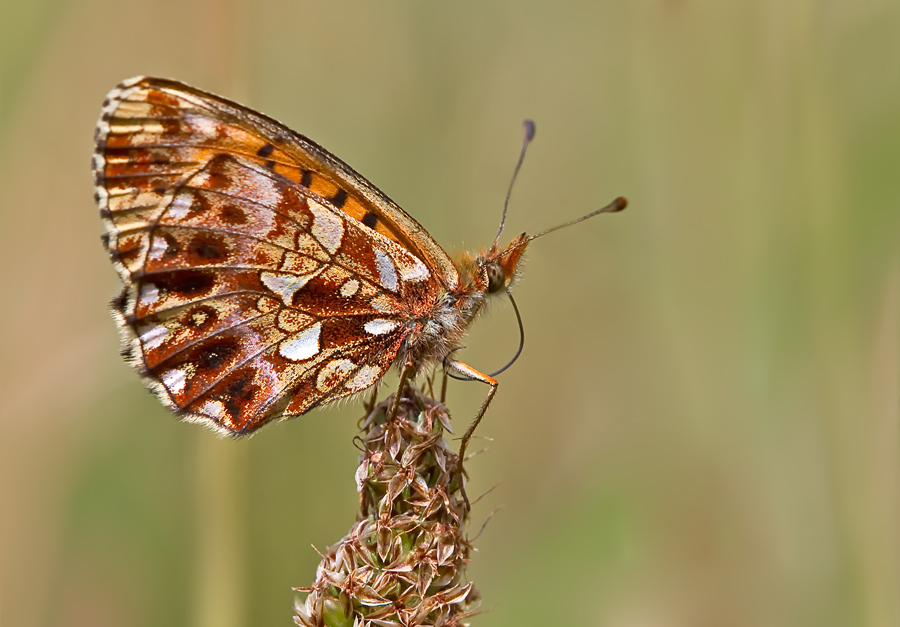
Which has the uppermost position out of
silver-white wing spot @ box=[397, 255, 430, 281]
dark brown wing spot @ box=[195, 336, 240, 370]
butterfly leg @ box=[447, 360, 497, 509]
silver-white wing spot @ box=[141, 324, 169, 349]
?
silver-white wing spot @ box=[397, 255, 430, 281]

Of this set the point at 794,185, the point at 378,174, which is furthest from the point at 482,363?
the point at 794,185

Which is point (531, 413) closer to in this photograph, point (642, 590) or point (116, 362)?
point (642, 590)

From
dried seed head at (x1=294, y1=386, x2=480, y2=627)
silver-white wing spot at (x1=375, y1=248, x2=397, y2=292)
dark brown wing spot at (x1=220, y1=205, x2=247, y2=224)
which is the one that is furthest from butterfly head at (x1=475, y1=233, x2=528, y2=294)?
dark brown wing spot at (x1=220, y1=205, x2=247, y2=224)

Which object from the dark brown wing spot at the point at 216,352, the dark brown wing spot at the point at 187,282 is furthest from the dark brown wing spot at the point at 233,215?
the dark brown wing spot at the point at 216,352

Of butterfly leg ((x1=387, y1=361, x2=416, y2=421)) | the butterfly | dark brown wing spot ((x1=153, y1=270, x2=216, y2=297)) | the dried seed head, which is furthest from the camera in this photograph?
dark brown wing spot ((x1=153, y1=270, x2=216, y2=297))

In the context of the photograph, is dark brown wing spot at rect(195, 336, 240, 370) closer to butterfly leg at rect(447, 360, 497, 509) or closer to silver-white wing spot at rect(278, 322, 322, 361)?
silver-white wing spot at rect(278, 322, 322, 361)

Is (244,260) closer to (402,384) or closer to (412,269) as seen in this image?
(412,269)

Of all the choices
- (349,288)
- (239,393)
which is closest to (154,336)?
(239,393)
